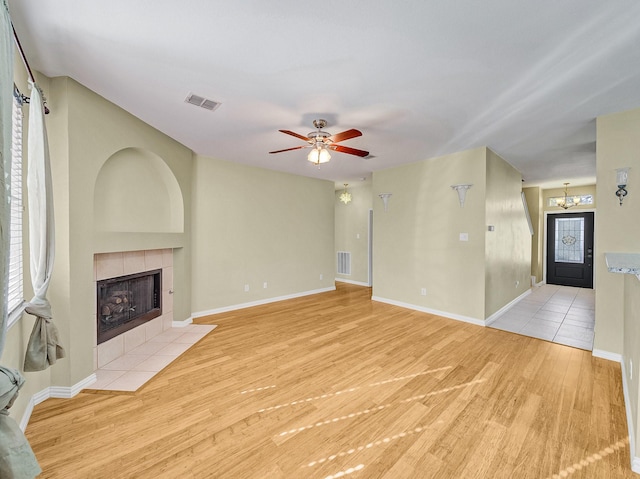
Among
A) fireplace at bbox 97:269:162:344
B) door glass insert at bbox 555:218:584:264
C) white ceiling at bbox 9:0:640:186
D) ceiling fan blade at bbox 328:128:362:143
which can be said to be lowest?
fireplace at bbox 97:269:162:344

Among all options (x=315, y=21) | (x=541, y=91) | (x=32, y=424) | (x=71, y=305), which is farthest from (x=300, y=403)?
(x=541, y=91)

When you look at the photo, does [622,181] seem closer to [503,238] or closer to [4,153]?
[503,238]

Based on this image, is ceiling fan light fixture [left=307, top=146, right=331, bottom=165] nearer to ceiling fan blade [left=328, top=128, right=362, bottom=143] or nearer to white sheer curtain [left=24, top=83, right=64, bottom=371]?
ceiling fan blade [left=328, top=128, right=362, bottom=143]

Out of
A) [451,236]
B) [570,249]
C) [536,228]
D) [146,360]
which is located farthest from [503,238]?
[146,360]

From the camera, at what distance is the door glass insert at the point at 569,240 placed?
6887 millimetres

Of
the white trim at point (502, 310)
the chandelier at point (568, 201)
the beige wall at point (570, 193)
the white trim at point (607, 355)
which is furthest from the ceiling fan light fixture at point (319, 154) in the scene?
the beige wall at point (570, 193)

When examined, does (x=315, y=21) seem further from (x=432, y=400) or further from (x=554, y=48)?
(x=432, y=400)

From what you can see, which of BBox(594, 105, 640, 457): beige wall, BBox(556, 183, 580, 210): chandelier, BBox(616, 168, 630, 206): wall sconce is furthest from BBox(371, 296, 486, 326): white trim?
BBox(556, 183, 580, 210): chandelier

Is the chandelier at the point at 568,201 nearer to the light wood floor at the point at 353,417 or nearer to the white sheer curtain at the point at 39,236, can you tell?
the light wood floor at the point at 353,417

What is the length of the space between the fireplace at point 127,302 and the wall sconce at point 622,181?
558 cm

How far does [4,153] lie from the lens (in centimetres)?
103

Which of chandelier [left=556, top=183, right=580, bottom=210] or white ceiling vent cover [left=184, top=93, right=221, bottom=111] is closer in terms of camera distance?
white ceiling vent cover [left=184, top=93, right=221, bottom=111]

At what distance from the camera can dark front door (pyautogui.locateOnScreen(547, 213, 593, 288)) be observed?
672 cm

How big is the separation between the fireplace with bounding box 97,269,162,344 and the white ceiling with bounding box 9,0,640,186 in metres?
1.92
